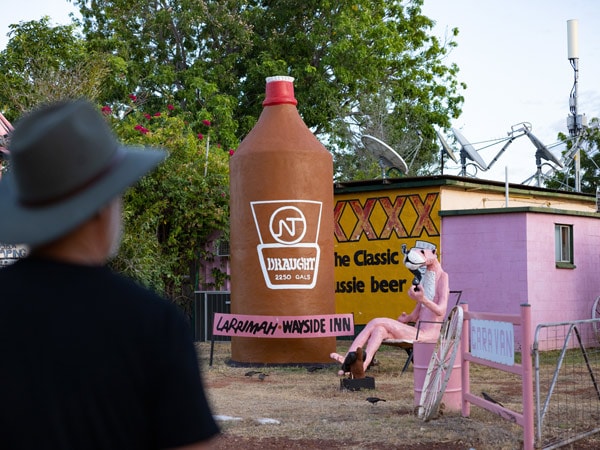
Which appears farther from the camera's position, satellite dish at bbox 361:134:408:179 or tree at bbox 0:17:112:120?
tree at bbox 0:17:112:120

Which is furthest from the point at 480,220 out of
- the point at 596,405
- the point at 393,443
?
the point at 393,443

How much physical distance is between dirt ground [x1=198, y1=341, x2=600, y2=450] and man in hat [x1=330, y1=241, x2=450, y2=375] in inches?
21.4

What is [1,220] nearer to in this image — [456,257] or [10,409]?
[10,409]

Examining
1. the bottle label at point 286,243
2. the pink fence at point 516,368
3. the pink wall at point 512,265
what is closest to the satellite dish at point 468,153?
the pink wall at point 512,265

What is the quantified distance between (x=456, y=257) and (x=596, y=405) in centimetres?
833

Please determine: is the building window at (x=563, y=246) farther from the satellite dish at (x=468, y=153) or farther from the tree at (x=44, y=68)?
the tree at (x=44, y=68)

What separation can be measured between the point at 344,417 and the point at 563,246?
10614 mm

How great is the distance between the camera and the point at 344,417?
30.8 ft

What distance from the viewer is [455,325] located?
9.12 meters

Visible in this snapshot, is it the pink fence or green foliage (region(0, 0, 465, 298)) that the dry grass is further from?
green foliage (region(0, 0, 465, 298))

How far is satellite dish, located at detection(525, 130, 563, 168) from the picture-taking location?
23.2 m

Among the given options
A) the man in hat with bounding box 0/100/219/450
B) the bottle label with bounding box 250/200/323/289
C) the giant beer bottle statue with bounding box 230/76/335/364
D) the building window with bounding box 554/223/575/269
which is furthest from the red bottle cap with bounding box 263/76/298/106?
the man in hat with bounding box 0/100/219/450

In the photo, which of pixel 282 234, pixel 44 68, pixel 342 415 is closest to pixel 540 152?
pixel 282 234

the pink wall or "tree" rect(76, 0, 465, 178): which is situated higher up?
"tree" rect(76, 0, 465, 178)
